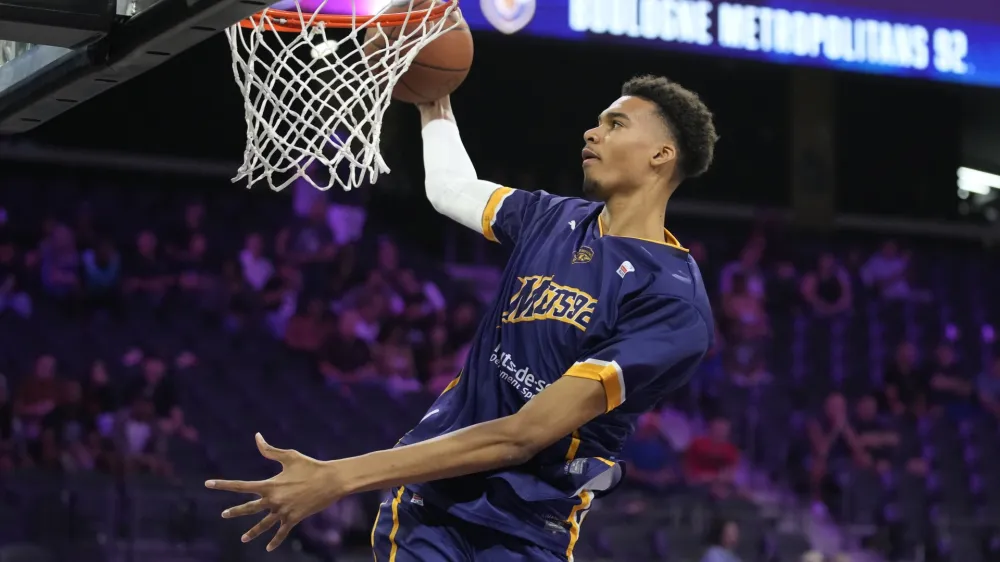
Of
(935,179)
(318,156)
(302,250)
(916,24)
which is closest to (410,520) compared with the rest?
(318,156)

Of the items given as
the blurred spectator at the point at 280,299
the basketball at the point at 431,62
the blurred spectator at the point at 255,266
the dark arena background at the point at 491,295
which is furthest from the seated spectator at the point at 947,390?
the basketball at the point at 431,62

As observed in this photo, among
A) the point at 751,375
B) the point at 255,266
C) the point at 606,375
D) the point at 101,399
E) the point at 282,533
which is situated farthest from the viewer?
the point at 751,375

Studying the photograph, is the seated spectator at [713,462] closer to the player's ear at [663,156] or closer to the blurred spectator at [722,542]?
the blurred spectator at [722,542]

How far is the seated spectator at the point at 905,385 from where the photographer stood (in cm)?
1034

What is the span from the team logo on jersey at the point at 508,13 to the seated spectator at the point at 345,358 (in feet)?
7.80

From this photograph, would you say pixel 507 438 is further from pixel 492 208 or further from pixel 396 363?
pixel 396 363

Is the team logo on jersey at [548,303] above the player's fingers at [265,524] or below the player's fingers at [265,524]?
above

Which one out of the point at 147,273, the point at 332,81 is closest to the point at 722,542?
the point at 147,273

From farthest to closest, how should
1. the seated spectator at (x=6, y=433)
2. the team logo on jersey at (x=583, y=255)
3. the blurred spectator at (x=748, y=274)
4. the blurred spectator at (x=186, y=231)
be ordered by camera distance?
the blurred spectator at (x=748, y=274), the blurred spectator at (x=186, y=231), the seated spectator at (x=6, y=433), the team logo on jersey at (x=583, y=255)

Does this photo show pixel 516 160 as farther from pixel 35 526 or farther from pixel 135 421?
pixel 35 526

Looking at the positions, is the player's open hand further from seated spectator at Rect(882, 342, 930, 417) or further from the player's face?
seated spectator at Rect(882, 342, 930, 417)

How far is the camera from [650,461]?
28.7ft

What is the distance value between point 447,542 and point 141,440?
5.09m

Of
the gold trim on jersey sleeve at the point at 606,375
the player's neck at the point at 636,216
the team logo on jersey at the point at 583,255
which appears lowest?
the gold trim on jersey sleeve at the point at 606,375
